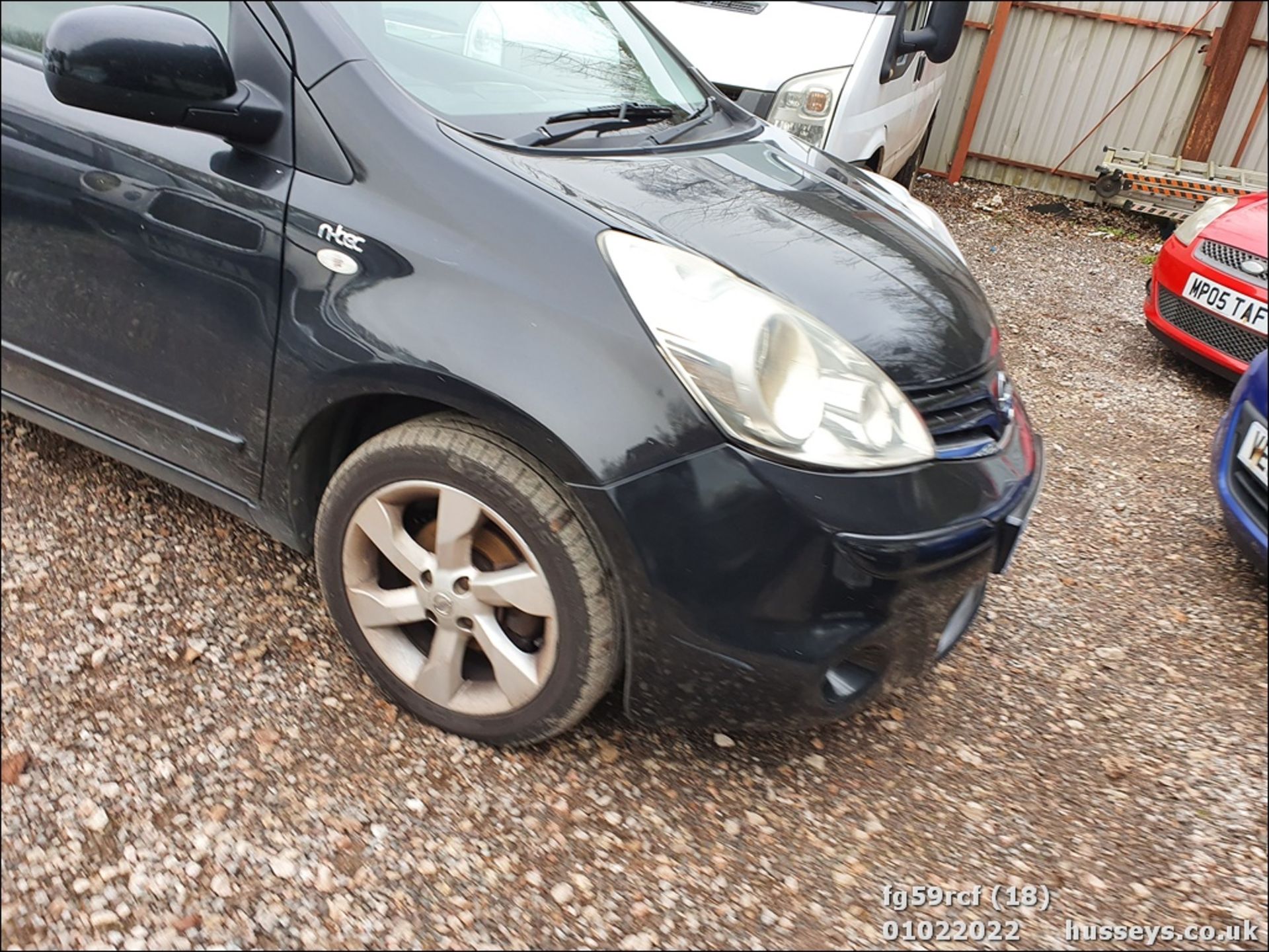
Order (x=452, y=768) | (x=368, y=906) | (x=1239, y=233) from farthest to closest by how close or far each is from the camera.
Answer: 1. (x=1239, y=233)
2. (x=452, y=768)
3. (x=368, y=906)

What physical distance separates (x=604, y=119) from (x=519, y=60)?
31 cm

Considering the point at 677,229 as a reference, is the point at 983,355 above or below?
below

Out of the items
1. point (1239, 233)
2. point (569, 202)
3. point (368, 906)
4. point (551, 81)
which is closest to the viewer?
point (368, 906)

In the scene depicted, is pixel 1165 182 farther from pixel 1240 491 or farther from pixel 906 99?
pixel 1240 491

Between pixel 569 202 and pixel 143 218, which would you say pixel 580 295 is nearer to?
pixel 569 202

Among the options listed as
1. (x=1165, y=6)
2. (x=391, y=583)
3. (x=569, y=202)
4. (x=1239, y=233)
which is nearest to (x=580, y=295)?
(x=569, y=202)

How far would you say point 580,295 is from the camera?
179cm

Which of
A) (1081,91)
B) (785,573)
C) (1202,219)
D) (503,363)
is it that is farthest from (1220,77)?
(503,363)

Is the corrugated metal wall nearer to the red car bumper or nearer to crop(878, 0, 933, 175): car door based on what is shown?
crop(878, 0, 933, 175): car door

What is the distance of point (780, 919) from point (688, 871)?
194 millimetres

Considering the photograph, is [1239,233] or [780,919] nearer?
[780,919]

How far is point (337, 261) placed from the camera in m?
1.95

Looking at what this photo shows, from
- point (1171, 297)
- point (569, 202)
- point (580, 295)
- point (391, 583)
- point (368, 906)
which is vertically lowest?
point (368, 906)

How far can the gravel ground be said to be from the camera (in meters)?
1.80
